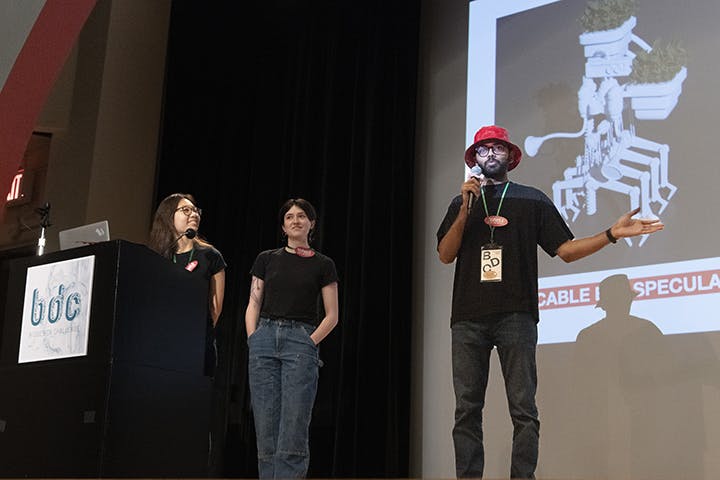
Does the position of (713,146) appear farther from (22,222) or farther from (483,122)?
(22,222)

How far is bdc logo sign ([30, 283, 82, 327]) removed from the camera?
2242mm

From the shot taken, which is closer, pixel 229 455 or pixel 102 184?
pixel 229 455

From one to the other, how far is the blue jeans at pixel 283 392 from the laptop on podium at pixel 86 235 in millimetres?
795

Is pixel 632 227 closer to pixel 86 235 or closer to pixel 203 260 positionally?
pixel 203 260

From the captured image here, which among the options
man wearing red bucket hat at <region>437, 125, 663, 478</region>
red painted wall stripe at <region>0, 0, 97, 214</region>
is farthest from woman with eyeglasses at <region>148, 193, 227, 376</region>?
red painted wall stripe at <region>0, 0, 97, 214</region>

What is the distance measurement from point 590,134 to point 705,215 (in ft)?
2.19

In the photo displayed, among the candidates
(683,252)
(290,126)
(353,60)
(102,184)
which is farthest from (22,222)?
(683,252)

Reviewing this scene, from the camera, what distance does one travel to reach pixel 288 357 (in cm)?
325

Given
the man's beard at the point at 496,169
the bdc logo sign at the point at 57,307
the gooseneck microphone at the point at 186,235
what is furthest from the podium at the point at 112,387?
the man's beard at the point at 496,169

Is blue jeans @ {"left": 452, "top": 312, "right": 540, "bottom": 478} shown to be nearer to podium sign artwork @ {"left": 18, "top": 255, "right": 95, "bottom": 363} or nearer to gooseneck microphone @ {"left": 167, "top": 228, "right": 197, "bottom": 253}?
gooseneck microphone @ {"left": 167, "top": 228, "right": 197, "bottom": 253}

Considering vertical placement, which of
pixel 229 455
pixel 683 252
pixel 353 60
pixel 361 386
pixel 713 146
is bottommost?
pixel 229 455

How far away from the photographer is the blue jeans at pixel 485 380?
105 inches

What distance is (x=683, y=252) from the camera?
3625 millimetres

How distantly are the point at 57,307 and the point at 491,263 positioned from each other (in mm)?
1327
